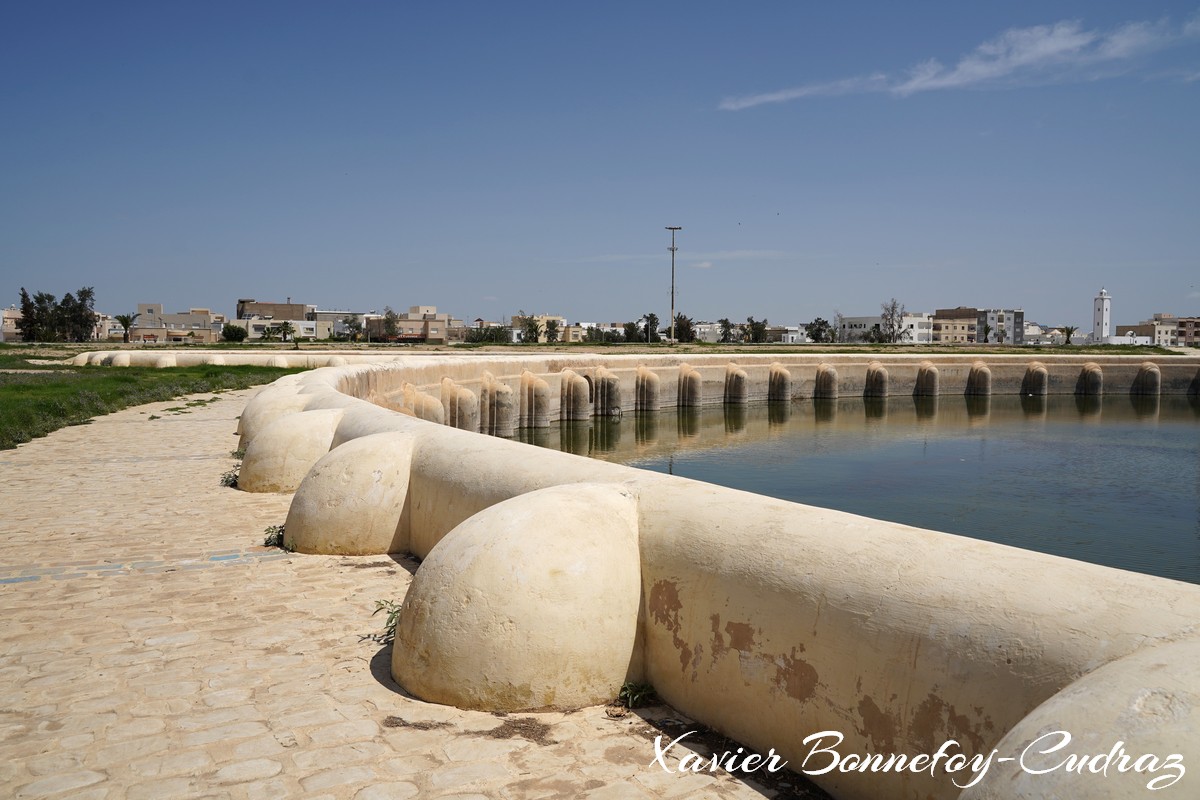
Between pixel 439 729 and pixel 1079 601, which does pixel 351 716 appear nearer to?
pixel 439 729

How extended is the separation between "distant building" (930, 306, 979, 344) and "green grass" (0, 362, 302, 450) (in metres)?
106

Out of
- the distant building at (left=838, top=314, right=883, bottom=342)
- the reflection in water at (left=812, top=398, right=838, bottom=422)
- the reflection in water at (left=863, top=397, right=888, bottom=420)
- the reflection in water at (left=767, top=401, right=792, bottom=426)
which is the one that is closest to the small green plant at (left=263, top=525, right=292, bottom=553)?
the reflection in water at (left=767, top=401, right=792, bottom=426)

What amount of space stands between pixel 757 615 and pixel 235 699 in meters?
2.33

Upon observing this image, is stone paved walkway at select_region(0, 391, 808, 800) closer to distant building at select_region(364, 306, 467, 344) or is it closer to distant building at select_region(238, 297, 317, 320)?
distant building at select_region(364, 306, 467, 344)

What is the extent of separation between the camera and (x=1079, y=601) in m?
2.66

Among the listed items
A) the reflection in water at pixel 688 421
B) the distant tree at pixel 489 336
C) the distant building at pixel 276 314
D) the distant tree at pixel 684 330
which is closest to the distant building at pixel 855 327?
the distant tree at pixel 684 330

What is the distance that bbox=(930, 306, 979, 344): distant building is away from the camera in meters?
121

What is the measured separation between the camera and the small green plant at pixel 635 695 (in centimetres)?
394

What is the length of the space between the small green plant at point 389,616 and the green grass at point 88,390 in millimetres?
10290

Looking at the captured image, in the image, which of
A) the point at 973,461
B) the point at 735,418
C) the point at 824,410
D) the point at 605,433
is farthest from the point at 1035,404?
the point at 605,433

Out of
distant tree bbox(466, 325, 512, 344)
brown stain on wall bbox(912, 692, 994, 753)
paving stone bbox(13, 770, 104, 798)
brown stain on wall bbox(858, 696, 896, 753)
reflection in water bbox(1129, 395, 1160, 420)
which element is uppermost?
distant tree bbox(466, 325, 512, 344)

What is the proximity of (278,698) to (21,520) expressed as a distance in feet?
17.3

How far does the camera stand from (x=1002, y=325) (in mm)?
130500

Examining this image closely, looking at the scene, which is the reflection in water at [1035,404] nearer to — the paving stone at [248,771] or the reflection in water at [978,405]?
the reflection in water at [978,405]
